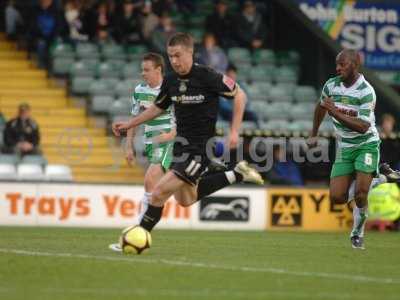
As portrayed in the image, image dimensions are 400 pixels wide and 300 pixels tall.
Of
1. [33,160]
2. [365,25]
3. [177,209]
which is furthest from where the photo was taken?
[365,25]

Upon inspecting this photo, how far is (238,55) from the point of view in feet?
82.5

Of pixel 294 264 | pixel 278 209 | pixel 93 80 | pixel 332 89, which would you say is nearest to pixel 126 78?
pixel 93 80

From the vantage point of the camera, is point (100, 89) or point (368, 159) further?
point (100, 89)

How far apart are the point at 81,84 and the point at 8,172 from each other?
3491 millimetres

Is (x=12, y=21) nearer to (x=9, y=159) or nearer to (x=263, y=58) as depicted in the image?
(x=9, y=159)

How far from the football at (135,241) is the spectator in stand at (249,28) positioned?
12.9 metres

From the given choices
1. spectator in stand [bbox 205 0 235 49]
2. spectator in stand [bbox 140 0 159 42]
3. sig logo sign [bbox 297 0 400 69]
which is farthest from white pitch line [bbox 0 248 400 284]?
sig logo sign [bbox 297 0 400 69]

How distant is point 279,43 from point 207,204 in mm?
7156

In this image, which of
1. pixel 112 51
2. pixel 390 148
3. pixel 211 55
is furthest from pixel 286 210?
pixel 112 51

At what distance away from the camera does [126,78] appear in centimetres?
2389

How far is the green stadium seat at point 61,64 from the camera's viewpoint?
23625 mm

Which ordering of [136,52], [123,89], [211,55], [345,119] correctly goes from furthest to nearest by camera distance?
[136,52], [211,55], [123,89], [345,119]

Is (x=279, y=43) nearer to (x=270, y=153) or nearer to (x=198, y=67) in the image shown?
(x=270, y=153)

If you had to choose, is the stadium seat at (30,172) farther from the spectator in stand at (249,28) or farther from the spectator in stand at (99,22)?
the spectator in stand at (249,28)
